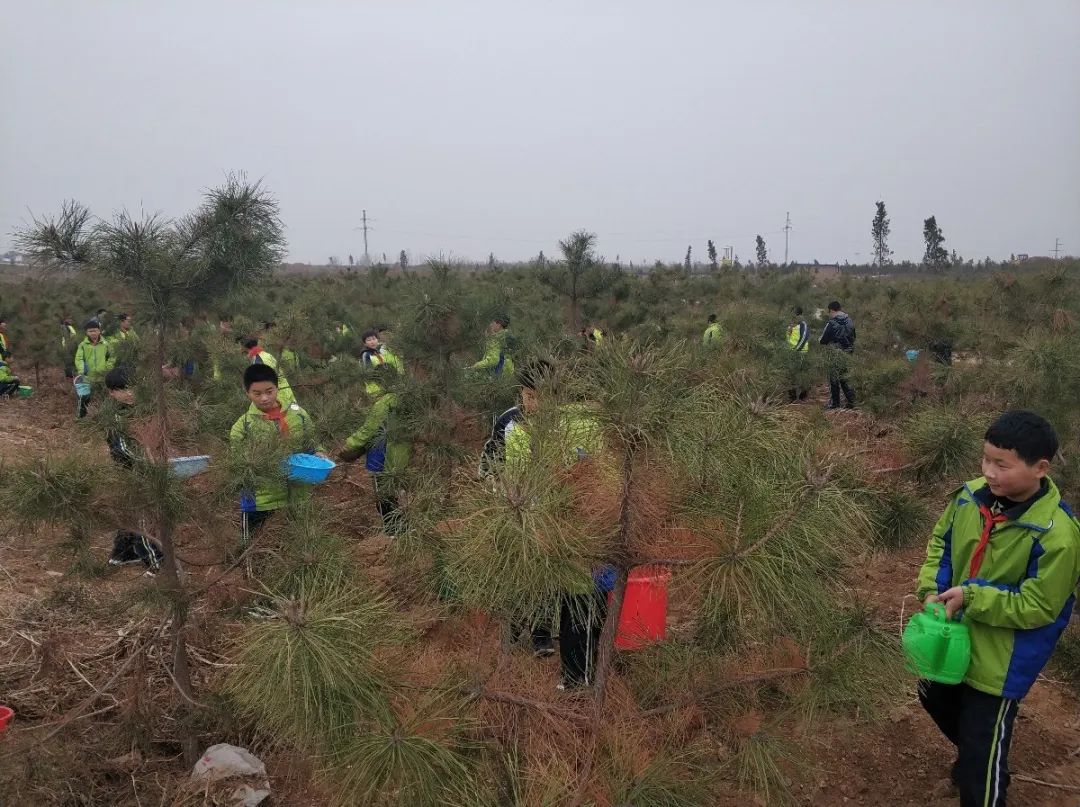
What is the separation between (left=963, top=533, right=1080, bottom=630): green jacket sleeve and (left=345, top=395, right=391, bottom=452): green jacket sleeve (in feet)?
10.8

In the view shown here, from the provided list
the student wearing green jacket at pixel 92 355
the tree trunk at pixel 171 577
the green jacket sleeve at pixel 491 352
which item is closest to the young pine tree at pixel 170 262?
the tree trunk at pixel 171 577

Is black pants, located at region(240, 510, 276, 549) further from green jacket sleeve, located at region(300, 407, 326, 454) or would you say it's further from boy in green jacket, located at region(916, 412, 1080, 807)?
boy in green jacket, located at region(916, 412, 1080, 807)

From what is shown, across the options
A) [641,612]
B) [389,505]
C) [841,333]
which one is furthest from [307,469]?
[841,333]

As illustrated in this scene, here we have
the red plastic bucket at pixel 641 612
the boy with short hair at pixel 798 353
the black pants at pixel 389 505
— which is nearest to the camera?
the red plastic bucket at pixel 641 612

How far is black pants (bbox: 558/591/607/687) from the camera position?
1.79 m

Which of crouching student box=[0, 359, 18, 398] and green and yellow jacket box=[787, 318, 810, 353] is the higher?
green and yellow jacket box=[787, 318, 810, 353]

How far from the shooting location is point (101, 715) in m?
3.15

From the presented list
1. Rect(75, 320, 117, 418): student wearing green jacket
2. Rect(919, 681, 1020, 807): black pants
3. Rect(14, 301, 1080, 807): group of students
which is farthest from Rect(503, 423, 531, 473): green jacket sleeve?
Rect(75, 320, 117, 418): student wearing green jacket

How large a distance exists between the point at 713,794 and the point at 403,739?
2.30 feet

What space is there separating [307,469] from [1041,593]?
266 cm

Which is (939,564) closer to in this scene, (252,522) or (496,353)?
(252,522)

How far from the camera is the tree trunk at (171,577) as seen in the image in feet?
8.29

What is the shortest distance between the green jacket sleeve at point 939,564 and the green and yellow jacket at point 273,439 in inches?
90.9

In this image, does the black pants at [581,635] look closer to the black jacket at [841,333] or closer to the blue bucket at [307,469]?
the blue bucket at [307,469]
